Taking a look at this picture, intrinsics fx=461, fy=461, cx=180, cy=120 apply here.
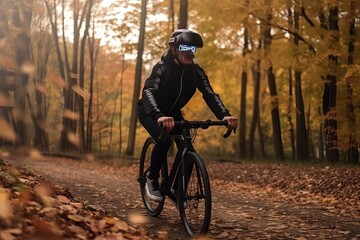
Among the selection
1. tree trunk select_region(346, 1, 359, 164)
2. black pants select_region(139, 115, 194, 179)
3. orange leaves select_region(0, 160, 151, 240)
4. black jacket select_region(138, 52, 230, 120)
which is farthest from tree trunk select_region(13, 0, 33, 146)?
orange leaves select_region(0, 160, 151, 240)

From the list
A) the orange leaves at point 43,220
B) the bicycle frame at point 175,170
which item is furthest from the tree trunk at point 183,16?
the orange leaves at point 43,220

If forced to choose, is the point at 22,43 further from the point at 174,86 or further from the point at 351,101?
the point at 174,86

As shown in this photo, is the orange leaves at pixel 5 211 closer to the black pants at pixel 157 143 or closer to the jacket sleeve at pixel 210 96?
the black pants at pixel 157 143

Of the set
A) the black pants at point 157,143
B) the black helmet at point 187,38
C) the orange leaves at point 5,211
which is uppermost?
the black helmet at point 187,38

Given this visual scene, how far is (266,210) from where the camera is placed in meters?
7.13

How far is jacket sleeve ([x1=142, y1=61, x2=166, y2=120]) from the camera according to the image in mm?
4918

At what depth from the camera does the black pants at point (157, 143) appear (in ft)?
17.2

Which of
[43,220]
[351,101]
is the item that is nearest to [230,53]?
[351,101]

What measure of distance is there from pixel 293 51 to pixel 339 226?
1129 cm

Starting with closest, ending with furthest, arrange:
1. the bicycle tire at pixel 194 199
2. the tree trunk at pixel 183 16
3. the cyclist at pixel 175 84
A: the bicycle tire at pixel 194 199 < the cyclist at pixel 175 84 < the tree trunk at pixel 183 16

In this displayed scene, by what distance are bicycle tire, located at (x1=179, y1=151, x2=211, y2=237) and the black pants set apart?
15.3 inches

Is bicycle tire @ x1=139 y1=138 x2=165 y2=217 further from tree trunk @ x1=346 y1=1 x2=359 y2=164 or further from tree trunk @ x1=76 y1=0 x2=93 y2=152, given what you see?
tree trunk @ x1=76 y1=0 x2=93 y2=152

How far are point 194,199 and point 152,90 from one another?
1274mm

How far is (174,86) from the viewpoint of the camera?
5242 millimetres
